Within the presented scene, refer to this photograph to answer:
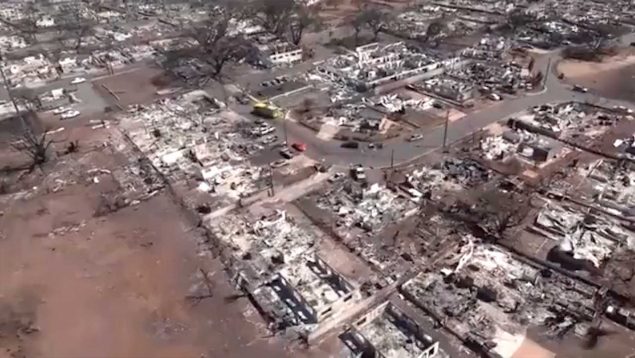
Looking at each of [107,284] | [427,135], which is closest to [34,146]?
[107,284]

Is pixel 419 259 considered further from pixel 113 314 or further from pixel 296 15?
pixel 296 15

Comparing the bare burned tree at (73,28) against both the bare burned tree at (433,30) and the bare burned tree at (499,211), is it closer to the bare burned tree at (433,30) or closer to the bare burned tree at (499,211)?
the bare burned tree at (433,30)

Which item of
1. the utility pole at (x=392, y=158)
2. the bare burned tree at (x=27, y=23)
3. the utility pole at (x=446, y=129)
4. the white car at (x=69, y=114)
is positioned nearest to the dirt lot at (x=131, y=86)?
the white car at (x=69, y=114)

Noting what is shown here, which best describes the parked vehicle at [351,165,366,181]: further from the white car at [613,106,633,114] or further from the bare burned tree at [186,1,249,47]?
the bare burned tree at [186,1,249,47]

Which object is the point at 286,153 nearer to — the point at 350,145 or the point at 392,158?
the point at 350,145

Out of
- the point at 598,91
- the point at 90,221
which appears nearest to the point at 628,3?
the point at 598,91

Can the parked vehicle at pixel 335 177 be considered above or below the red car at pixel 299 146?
below
